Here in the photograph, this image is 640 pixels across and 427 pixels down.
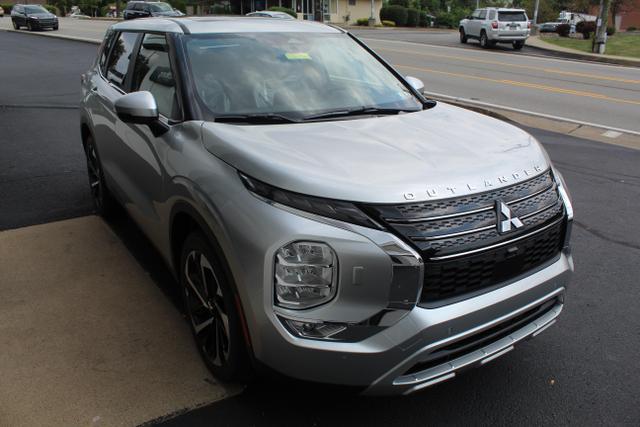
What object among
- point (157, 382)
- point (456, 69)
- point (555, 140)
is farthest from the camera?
point (456, 69)

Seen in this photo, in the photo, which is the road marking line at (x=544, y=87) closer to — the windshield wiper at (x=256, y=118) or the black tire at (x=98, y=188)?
the black tire at (x=98, y=188)

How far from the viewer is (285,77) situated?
3.55 meters

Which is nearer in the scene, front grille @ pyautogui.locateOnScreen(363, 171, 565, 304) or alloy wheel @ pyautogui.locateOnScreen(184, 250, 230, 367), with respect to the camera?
front grille @ pyautogui.locateOnScreen(363, 171, 565, 304)

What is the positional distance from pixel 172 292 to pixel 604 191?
468cm

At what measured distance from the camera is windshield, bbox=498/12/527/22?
27.4 meters

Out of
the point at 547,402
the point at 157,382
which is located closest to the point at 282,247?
the point at 157,382

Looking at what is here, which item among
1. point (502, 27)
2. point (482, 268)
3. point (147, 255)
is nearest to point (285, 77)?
point (482, 268)

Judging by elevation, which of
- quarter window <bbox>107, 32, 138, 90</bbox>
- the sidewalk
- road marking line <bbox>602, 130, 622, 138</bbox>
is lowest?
road marking line <bbox>602, 130, 622, 138</bbox>

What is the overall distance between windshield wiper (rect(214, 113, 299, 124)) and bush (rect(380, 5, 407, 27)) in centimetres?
5581

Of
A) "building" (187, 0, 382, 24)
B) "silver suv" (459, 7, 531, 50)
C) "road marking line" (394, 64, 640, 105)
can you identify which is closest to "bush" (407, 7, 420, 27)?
"building" (187, 0, 382, 24)

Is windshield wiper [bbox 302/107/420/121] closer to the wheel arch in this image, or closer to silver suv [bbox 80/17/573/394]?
silver suv [bbox 80/17/573/394]

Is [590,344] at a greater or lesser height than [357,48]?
lesser

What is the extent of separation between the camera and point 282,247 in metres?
Answer: 2.28

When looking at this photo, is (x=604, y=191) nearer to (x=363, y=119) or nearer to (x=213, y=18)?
(x=363, y=119)
